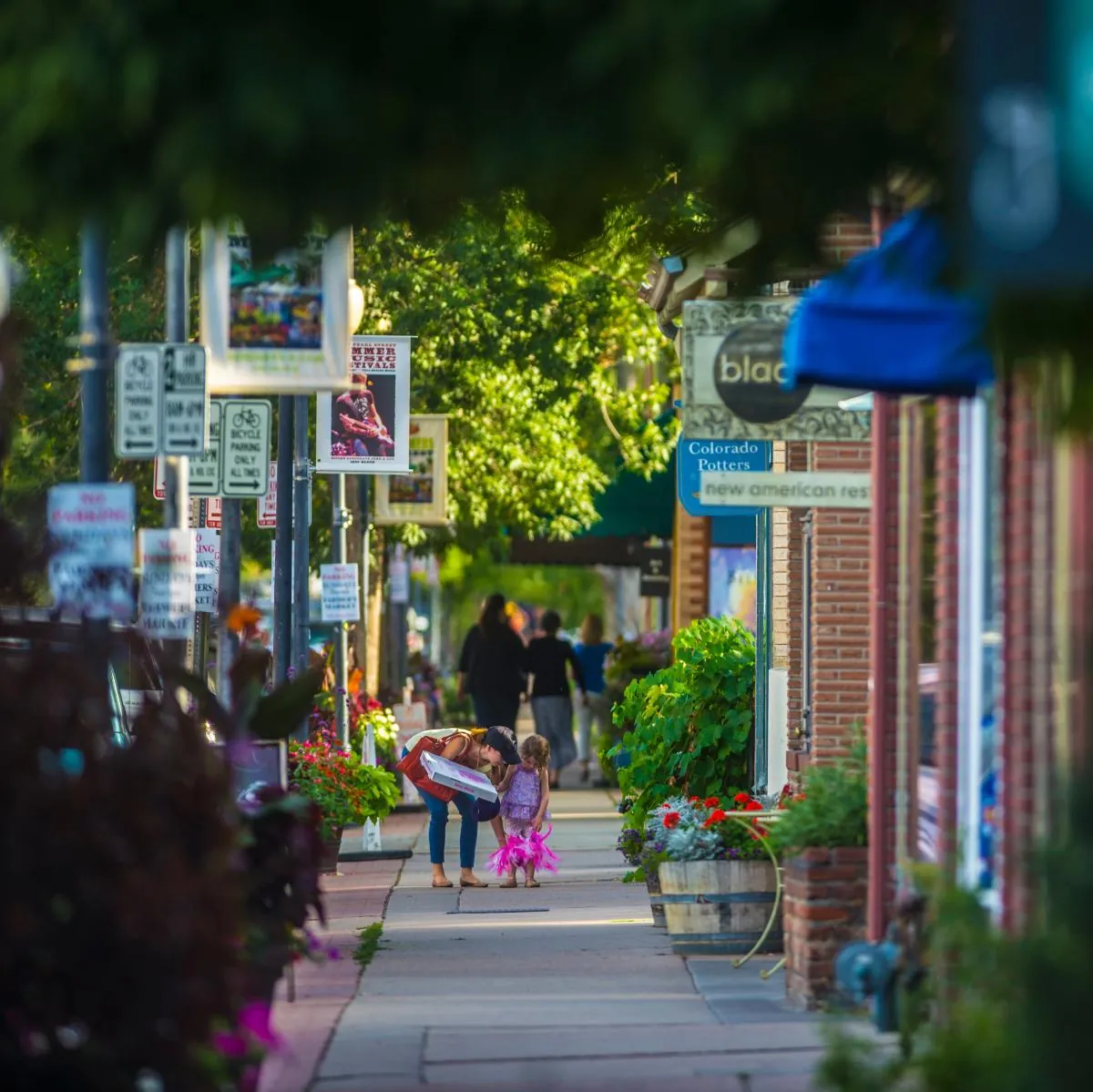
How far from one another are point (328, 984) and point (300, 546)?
8199mm

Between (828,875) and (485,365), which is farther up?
(485,365)

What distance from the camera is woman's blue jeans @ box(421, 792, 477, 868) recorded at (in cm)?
1667

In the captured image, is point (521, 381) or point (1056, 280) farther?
point (521, 381)

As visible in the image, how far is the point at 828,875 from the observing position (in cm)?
1055

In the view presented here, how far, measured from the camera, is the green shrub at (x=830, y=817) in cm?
1057

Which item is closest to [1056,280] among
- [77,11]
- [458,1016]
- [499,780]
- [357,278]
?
[77,11]

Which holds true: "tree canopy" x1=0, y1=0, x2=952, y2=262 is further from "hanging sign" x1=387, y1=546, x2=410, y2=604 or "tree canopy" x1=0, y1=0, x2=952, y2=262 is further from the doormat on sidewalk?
"hanging sign" x1=387, y1=546, x2=410, y2=604

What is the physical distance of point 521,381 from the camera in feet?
85.1

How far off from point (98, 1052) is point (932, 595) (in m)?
4.30

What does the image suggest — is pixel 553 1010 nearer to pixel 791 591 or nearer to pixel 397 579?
pixel 791 591

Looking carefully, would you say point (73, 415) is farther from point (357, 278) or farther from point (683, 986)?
point (683, 986)

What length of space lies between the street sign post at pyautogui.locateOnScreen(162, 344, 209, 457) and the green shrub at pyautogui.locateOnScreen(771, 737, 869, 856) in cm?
333

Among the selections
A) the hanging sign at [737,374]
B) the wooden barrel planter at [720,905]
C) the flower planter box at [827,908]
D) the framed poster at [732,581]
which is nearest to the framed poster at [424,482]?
the framed poster at [732,581]

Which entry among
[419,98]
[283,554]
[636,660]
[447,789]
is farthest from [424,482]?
[419,98]
